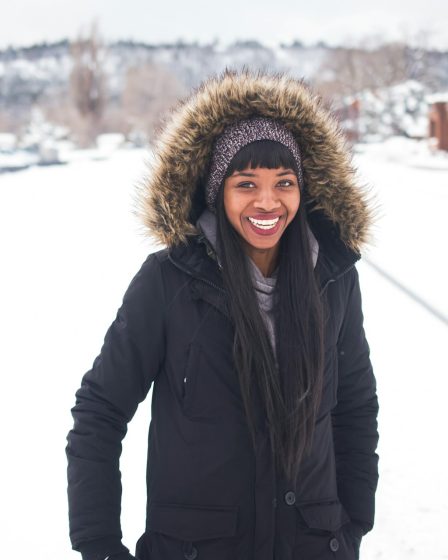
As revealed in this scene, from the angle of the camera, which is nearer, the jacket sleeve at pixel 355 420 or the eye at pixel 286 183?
the eye at pixel 286 183

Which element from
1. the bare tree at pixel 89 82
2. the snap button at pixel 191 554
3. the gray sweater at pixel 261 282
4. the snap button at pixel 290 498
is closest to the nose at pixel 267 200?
the gray sweater at pixel 261 282

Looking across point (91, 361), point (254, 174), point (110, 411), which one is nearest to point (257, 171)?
point (254, 174)

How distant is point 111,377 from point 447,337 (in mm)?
3779

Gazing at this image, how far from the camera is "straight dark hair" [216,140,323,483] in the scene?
1323 millimetres

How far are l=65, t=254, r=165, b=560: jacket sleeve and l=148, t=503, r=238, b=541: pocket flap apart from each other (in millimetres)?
89

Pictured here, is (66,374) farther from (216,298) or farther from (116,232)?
(116,232)

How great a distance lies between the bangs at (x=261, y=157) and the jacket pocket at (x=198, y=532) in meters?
0.67

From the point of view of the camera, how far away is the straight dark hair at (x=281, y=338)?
132 cm

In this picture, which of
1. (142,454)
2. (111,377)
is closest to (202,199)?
(111,377)

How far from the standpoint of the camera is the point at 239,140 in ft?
4.65

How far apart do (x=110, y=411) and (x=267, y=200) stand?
1.68 ft

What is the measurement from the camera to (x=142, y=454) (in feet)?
9.58

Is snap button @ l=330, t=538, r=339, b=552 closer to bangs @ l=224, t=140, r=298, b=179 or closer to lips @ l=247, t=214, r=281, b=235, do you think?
lips @ l=247, t=214, r=281, b=235

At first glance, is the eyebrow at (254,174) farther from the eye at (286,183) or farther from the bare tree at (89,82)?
the bare tree at (89,82)
